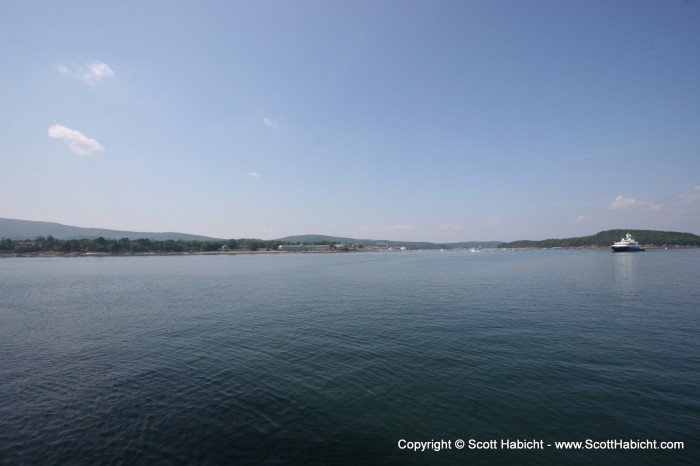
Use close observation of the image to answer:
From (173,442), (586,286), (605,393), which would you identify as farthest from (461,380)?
(586,286)

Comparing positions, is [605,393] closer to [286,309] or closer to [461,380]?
[461,380]

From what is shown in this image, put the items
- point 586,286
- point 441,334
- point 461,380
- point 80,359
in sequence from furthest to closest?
point 586,286 → point 441,334 → point 80,359 → point 461,380

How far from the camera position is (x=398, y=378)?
19562 millimetres

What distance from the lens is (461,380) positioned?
19219mm

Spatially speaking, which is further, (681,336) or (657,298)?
(657,298)

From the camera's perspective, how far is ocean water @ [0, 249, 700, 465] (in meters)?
13.2

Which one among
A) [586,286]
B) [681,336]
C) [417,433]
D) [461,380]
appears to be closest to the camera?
[417,433]

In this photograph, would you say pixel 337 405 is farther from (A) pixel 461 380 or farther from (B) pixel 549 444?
(B) pixel 549 444

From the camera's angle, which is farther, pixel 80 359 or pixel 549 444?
pixel 80 359

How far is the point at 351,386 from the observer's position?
18.5 m

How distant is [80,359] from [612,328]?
1906 inches

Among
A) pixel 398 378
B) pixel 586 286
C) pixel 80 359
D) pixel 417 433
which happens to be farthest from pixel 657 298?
pixel 80 359

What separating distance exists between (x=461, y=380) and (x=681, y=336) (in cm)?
2414

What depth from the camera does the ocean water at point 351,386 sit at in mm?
13164
